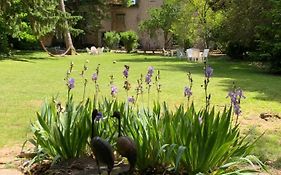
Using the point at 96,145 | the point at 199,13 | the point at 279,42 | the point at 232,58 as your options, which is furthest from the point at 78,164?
Result: the point at 199,13

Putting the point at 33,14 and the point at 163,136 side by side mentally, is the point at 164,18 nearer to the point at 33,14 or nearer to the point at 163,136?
the point at 33,14

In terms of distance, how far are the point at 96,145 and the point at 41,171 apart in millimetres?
1009

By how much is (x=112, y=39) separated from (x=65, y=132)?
3748cm

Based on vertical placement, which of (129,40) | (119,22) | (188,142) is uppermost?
(119,22)

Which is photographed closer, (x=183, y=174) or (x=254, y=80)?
(x=183, y=174)

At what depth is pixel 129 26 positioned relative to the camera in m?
48.8

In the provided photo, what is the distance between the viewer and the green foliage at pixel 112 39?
41312mm

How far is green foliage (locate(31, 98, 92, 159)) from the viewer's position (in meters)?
4.32

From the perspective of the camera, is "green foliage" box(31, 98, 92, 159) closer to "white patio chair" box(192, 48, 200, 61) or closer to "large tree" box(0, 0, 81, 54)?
"large tree" box(0, 0, 81, 54)

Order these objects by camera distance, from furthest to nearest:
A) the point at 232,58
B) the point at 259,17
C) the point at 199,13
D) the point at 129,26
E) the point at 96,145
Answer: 1. the point at 129,26
2. the point at 199,13
3. the point at 232,58
4. the point at 259,17
5. the point at 96,145

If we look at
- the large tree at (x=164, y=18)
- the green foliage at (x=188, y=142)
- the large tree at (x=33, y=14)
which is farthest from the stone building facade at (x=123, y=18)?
the green foliage at (x=188, y=142)

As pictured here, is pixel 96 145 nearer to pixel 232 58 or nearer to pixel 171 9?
pixel 232 58

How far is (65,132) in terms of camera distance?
4324 millimetres

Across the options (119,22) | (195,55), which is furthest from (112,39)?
(195,55)
